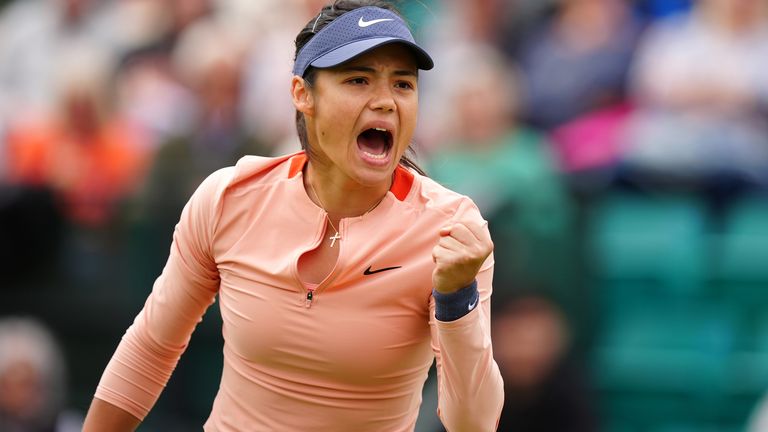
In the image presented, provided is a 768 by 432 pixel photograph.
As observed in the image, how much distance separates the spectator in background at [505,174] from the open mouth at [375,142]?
2.90 meters

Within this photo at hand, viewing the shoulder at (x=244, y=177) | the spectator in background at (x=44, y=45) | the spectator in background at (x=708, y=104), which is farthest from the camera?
the spectator in background at (x=44, y=45)

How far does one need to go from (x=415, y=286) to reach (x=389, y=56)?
502 millimetres

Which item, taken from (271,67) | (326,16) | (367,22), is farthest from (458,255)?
(271,67)

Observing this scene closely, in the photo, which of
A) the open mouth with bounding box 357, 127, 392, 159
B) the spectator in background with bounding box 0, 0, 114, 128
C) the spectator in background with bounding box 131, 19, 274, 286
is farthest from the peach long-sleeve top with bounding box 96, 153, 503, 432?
the spectator in background with bounding box 0, 0, 114, 128

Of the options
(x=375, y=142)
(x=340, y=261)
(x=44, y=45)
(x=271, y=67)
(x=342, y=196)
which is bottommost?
(x=44, y=45)

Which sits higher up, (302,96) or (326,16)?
(326,16)

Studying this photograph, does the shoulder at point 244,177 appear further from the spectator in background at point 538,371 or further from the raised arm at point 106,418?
the spectator in background at point 538,371

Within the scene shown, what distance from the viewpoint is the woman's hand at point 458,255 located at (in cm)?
255

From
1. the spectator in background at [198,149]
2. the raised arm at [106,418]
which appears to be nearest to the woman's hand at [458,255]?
the raised arm at [106,418]

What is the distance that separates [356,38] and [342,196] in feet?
1.30

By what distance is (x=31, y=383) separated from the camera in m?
6.35

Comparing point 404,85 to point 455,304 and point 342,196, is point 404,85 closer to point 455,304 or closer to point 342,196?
point 342,196

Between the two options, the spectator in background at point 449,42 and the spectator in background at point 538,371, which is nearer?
the spectator in background at point 538,371

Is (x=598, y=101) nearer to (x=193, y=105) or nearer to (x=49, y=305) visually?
(x=193, y=105)
